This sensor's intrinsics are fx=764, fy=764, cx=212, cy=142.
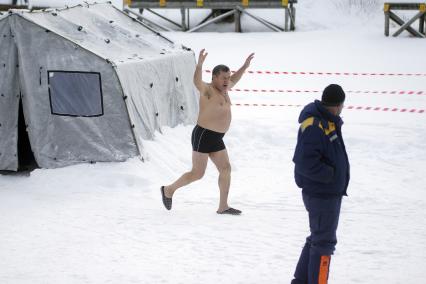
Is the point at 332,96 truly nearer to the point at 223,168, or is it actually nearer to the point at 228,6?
the point at 223,168

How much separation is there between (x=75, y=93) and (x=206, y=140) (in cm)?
250

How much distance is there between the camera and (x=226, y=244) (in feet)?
24.6

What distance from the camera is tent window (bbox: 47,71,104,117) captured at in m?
9.99

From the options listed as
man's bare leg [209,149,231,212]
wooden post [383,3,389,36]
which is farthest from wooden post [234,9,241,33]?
man's bare leg [209,149,231,212]

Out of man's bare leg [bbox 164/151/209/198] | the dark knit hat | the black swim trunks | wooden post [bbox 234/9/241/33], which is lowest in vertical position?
man's bare leg [bbox 164/151/209/198]

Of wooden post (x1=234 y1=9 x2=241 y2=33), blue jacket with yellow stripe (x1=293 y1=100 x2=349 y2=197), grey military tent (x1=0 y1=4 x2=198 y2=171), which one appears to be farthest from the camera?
wooden post (x1=234 y1=9 x2=241 y2=33)

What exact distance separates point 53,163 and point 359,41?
1526 cm

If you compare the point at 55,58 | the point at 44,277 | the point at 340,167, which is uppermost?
the point at 55,58

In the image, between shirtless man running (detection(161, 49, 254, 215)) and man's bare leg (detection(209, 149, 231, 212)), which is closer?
shirtless man running (detection(161, 49, 254, 215))

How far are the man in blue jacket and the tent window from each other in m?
4.92

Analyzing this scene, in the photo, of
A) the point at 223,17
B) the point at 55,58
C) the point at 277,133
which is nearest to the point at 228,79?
the point at 55,58

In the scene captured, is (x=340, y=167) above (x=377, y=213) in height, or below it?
above

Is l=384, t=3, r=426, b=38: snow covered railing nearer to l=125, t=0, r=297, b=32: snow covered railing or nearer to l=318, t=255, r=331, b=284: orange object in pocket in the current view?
l=125, t=0, r=297, b=32: snow covered railing

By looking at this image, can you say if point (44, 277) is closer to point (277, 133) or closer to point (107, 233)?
point (107, 233)
